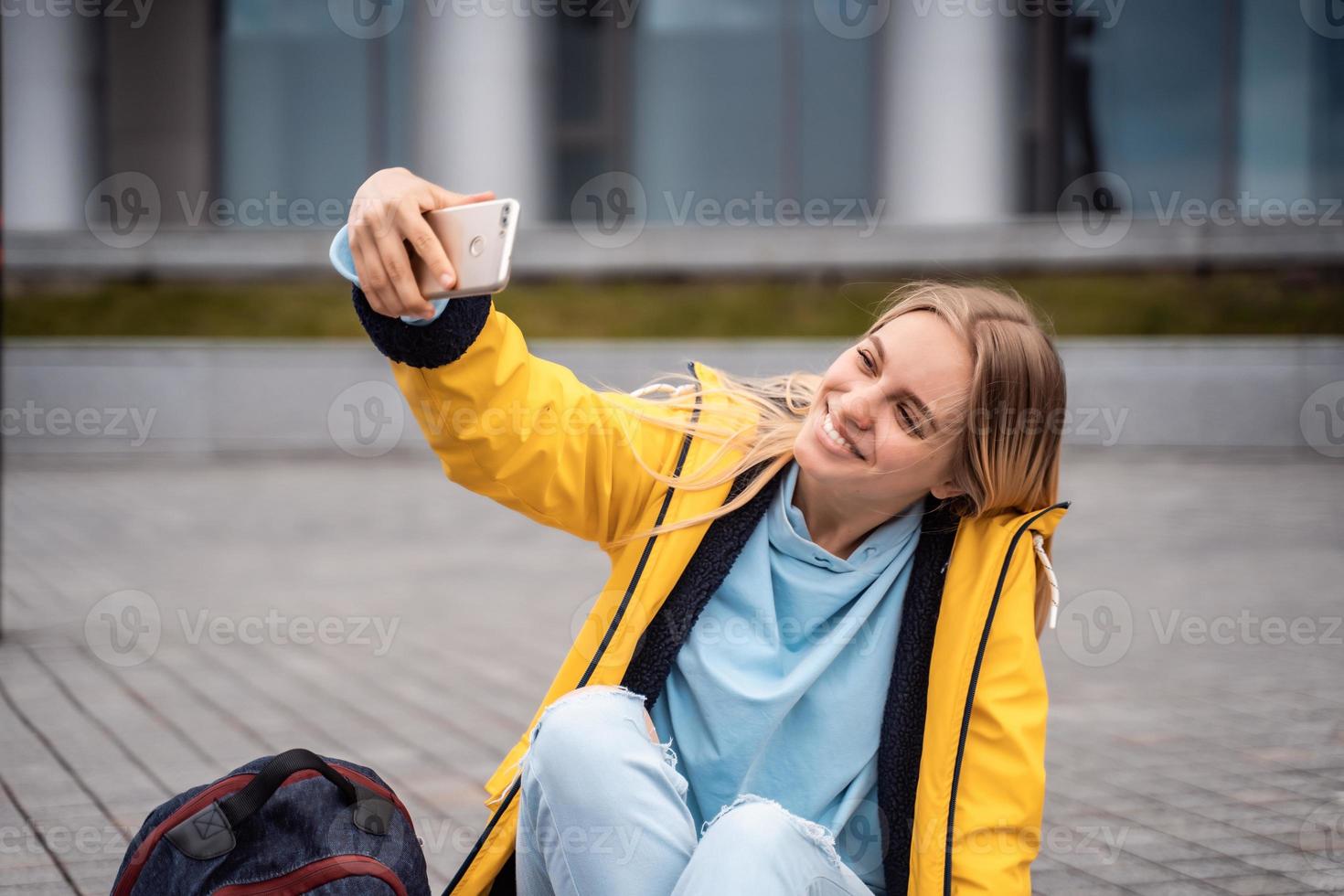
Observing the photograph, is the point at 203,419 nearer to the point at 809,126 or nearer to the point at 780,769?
the point at 809,126

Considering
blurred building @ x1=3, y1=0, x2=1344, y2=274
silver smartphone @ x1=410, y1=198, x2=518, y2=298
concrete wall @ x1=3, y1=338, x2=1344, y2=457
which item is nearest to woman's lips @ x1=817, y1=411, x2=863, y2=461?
silver smartphone @ x1=410, y1=198, x2=518, y2=298

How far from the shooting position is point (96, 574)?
20.0ft

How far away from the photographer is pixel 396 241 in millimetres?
1619

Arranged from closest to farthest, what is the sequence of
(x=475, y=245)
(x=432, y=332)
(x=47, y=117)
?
(x=475, y=245)
(x=432, y=332)
(x=47, y=117)

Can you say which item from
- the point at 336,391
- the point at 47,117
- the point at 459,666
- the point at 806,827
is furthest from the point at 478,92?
the point at 806,827

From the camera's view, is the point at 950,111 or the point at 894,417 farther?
the point at 950,111

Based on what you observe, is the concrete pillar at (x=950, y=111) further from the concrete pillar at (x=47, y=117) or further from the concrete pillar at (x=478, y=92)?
the concrete pillar at (x=47, y=117)

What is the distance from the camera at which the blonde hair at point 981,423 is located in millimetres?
1997

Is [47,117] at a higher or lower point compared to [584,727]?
higher

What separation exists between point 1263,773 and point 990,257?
887cm

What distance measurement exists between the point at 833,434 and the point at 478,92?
12.5 m

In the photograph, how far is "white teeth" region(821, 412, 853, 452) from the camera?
2.00 metres

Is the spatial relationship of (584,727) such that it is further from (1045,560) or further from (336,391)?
(336,391)

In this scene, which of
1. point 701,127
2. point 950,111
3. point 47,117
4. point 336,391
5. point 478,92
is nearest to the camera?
point 336,391
